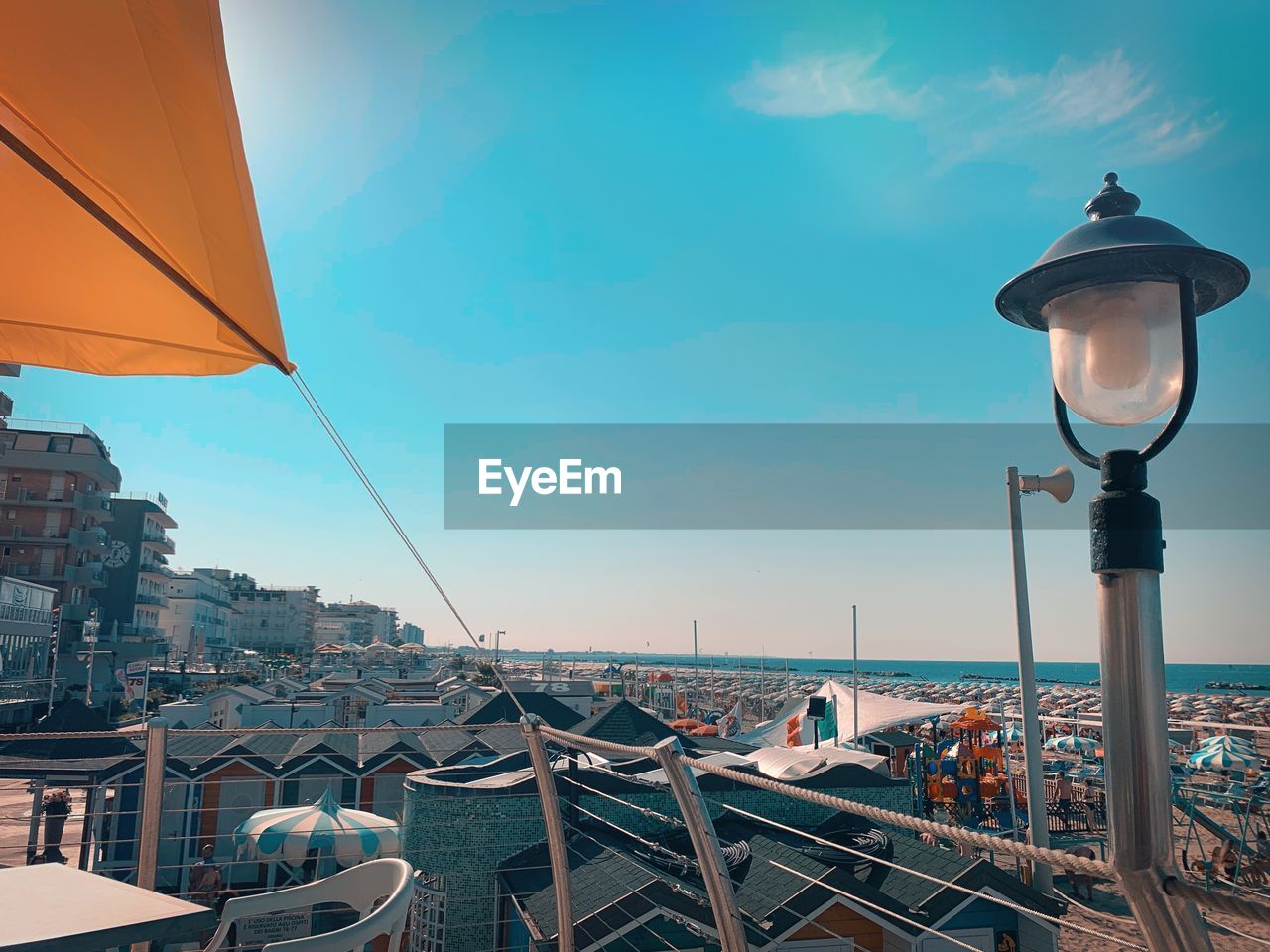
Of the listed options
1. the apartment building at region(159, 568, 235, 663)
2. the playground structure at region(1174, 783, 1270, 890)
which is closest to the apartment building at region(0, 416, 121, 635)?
the apartment building at region(159, 568, 235, 663)

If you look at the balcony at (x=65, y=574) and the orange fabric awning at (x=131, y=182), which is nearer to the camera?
the orange fabric awning at (x=131, y=182)

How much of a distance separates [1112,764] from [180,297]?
3.25 metres

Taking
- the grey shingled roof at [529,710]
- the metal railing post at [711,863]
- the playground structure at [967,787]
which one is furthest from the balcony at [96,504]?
the metal railing post at [711,863]

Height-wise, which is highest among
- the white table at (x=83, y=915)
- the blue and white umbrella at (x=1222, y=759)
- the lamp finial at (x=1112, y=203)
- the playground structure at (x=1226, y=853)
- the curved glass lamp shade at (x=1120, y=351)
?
the lamp finial at (x=1112, y=203)

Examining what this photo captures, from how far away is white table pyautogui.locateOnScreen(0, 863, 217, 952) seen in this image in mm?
1936

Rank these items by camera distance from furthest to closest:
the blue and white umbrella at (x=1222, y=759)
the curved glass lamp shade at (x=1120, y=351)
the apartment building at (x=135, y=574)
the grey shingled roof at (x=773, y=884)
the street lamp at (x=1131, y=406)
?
the apartment building at (x=135, y=574)
the blue and white umbrella at (x=1222, y=759)
the grey shingled roof at (x=773, y=884)
the curved glass lamp shade at (x=1120, y=351)
the street lamp at (x=1131, y=406)

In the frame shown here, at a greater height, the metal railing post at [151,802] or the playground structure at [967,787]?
the metal railing post at [151,802]

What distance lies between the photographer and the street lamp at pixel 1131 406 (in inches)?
42.2

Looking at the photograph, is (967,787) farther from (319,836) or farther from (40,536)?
(40,536)

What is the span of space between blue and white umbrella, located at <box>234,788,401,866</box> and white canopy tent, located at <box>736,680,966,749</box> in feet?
42.7

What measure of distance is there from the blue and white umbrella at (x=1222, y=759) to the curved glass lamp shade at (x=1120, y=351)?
22.7 metres

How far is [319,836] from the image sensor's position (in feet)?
35.4

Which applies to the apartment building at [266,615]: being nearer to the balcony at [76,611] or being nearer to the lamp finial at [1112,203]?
the balcony at [76,611]

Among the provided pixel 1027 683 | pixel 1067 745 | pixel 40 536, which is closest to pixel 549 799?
pixel 1027 683
